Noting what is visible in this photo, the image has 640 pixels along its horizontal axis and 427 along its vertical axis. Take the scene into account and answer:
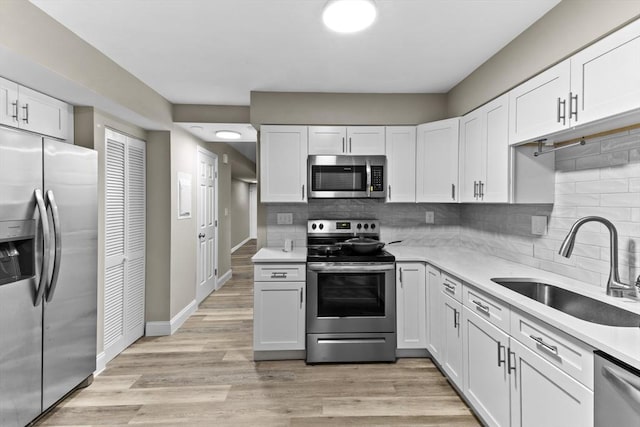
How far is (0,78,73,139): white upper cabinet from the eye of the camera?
207 cm

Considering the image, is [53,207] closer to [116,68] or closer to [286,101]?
[116,68]

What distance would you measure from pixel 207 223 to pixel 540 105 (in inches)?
165

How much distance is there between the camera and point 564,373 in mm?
1391

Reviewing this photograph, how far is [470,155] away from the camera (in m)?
2.87

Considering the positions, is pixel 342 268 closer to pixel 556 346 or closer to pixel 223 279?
pixel 556 346

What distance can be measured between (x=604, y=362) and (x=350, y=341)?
2.01m

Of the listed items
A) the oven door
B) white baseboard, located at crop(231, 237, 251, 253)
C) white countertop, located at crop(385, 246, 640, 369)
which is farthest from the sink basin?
white baseboard, located at crop(231, 237, 251, 253)

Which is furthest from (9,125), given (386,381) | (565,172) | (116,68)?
(565,172)

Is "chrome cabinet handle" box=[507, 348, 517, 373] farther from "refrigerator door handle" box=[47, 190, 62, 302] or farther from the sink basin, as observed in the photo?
"refrigerator door handle" box=[47, 190, 62, 302]

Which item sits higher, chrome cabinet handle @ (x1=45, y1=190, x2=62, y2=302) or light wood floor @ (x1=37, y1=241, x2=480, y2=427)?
chrome cabinet handle @ (x1=45, y1=190, x2=62, y2=302)

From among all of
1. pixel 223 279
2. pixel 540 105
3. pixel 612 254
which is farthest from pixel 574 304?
pixel 223 279

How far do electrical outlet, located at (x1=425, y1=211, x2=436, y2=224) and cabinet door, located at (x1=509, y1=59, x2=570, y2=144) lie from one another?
145cm

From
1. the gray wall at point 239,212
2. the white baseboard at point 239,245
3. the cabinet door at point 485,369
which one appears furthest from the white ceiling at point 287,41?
the white baseboard at point 239,245

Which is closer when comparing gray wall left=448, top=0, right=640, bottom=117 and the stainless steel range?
gray wall left=448, top=0, right=640, bottom=117
